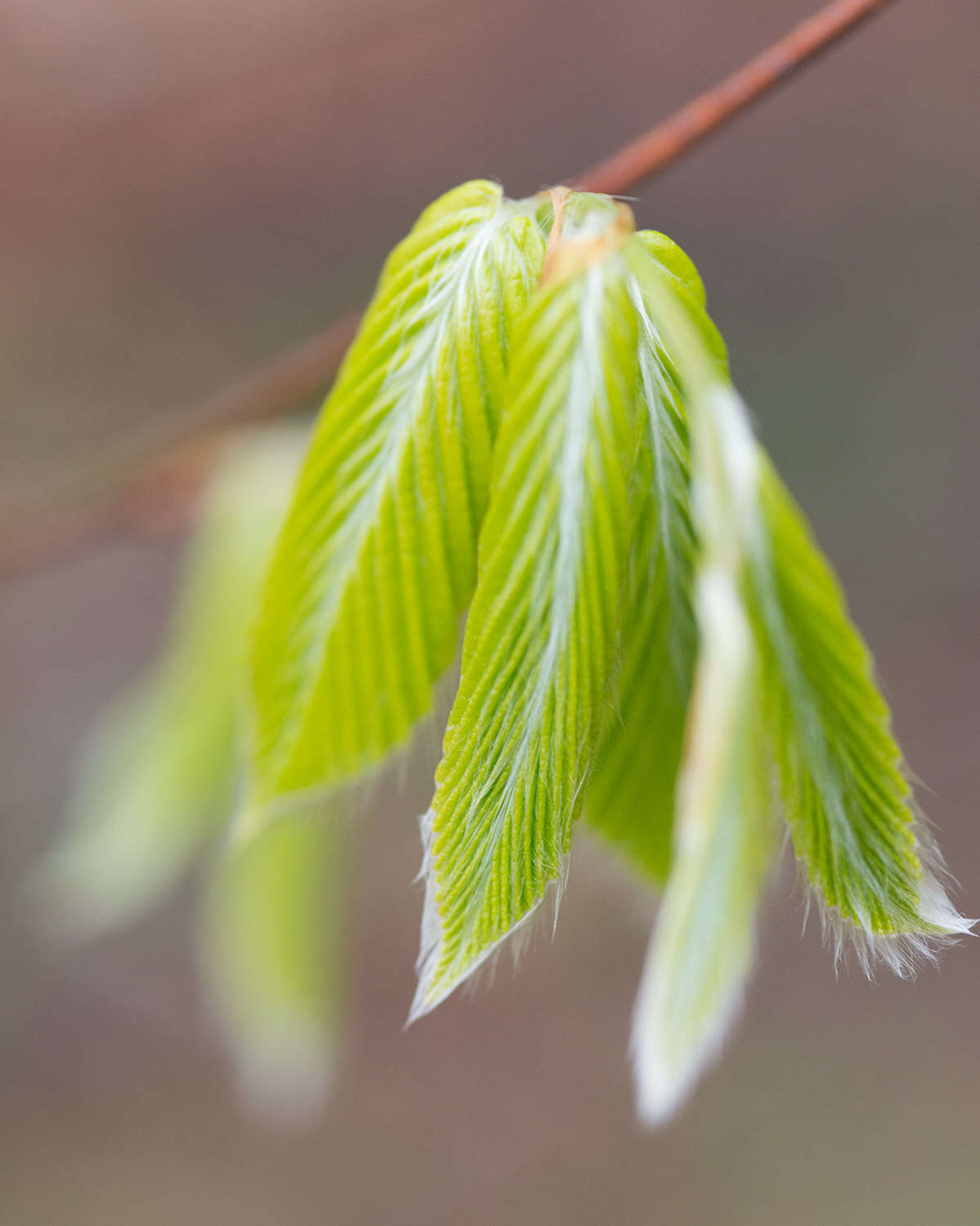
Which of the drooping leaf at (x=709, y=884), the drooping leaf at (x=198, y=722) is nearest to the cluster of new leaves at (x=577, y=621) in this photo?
the drooping leaf at (x=709, y=884)

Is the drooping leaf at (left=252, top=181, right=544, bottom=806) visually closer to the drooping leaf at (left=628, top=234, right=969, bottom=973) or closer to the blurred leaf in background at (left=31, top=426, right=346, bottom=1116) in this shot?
the drooping leaf at (left=628, top=234, right=969, bottom=973)

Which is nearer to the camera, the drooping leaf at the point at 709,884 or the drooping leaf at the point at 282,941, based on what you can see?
the drooping leaf at the point at 709,884

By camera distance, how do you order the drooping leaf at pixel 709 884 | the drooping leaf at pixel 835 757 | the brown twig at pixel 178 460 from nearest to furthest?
the drooping leaf at pixel 709 884 < the drooping leaf at pixel 835 757 < the brown twig at pixel 178 460

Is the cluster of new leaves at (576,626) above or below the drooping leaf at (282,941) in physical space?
above

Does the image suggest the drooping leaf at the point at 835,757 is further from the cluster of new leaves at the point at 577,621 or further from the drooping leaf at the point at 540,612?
the drooping leaf at the point at 540,612

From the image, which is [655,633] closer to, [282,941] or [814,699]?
[814,699]

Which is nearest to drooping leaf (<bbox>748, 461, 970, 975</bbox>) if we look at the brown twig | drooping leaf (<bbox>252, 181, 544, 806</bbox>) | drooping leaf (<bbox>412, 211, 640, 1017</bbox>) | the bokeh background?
drooping leaf (<bbox>412, 211, 640, 1017</bbox>)

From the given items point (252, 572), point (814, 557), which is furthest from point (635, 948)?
point (814, 557)

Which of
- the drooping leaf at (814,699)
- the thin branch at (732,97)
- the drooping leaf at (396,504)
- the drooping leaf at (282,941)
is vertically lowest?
the drooping leaf at (282,941)
